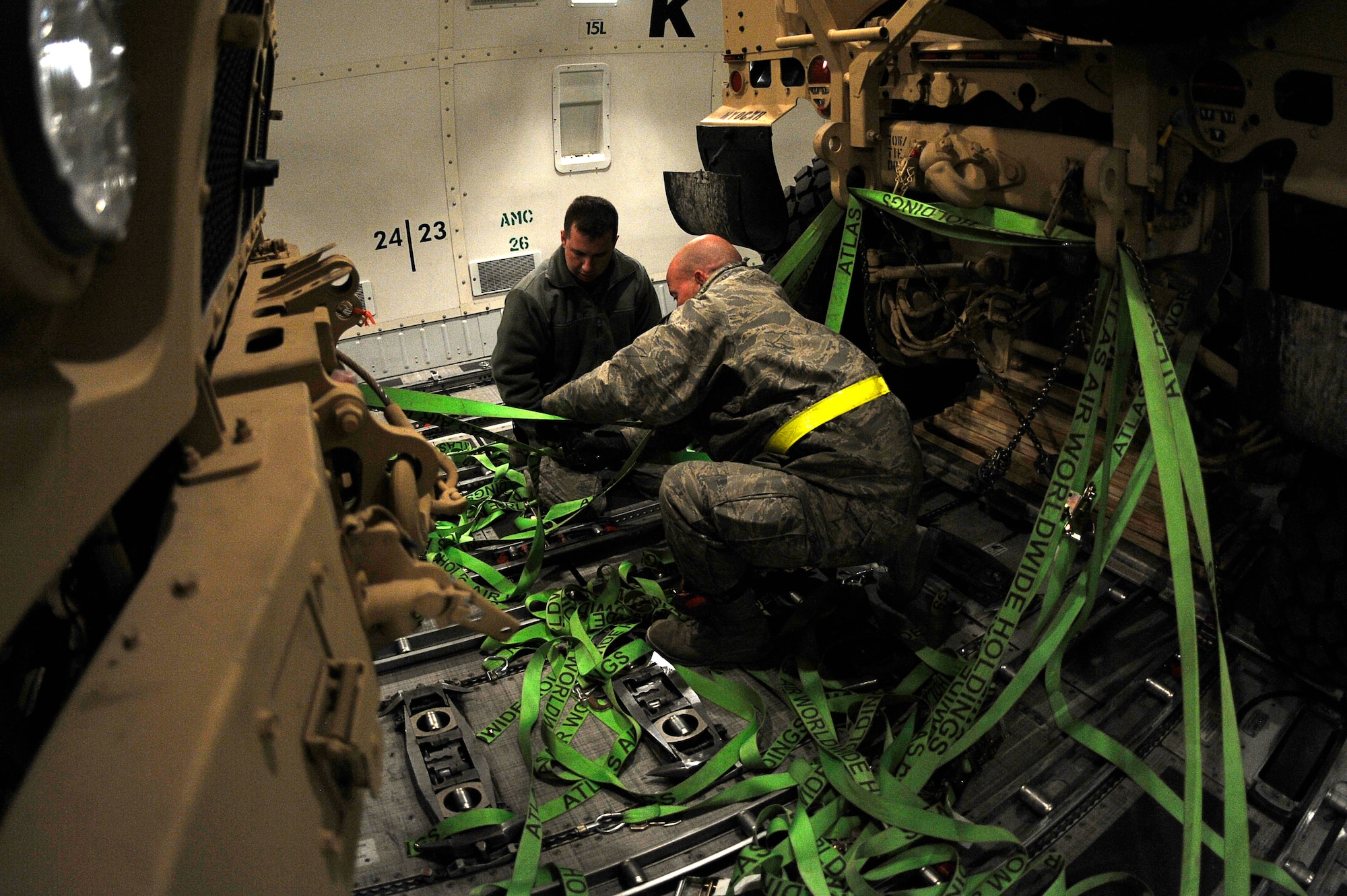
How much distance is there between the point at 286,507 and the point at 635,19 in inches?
239

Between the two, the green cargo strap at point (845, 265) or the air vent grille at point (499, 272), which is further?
the air vent grille at point (499, 272)

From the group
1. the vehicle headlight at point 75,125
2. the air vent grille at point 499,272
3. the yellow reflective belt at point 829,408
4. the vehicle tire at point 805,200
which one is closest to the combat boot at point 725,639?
the yellow reflective belt at point 829,408

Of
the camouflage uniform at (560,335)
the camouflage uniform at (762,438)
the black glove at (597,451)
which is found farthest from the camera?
the camouflage uniform at (560,335)

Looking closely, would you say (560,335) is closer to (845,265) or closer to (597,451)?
(597,451)

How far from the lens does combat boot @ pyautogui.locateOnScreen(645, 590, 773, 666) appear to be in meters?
3.60

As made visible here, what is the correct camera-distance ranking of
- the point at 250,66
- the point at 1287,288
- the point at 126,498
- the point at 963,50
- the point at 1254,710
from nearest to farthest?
the point at 126,498 < the point at 250,66 < the point at 1287,288 < the point at 1254,710 < the point at 963,50

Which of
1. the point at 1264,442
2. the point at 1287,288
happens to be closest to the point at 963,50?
the point at 1287,288

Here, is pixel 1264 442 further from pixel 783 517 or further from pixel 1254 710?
pixel 783 517

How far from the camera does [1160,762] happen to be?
3.10 meters

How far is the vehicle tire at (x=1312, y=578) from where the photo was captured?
10.0 feet

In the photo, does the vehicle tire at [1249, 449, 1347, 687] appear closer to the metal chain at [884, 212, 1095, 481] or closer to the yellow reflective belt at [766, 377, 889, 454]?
the metal chain at [884, 212, 1095, 481]

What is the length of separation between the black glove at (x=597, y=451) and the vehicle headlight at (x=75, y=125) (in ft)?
11.5

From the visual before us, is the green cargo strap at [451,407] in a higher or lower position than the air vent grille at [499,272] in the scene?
higher

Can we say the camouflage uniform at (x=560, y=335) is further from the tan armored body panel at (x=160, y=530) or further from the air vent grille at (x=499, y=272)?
the tan armored body panel at (x=160, y=530)
